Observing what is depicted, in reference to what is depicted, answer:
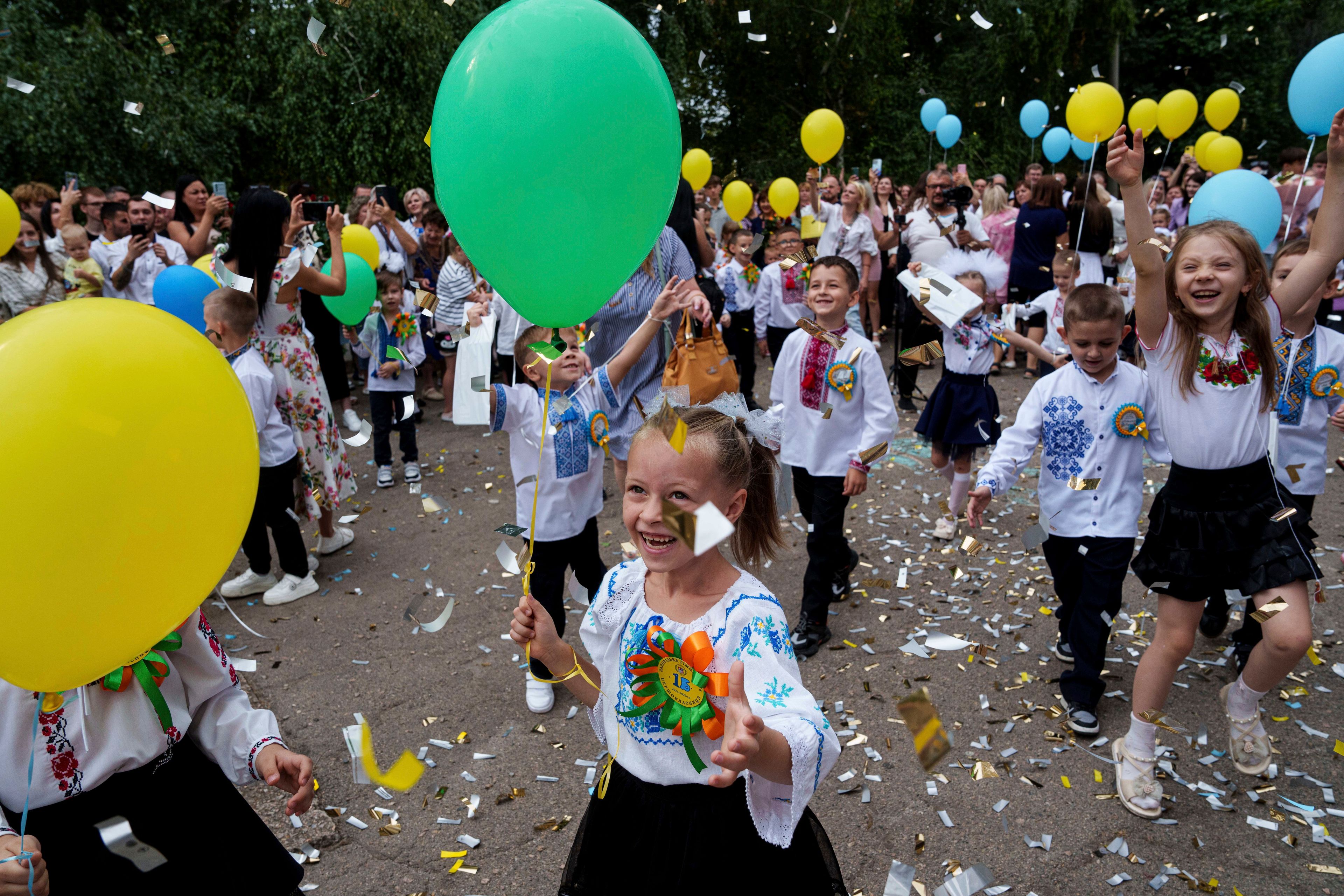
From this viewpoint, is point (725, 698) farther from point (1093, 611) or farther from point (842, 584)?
point (842, 584)

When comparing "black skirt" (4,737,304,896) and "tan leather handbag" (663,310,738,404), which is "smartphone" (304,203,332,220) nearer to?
"tan leather handbag" (663,310,738,404)

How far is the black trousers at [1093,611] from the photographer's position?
3.44m

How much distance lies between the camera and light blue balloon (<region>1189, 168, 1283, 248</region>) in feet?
12.5

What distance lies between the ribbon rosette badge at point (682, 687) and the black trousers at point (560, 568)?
6.09 feet

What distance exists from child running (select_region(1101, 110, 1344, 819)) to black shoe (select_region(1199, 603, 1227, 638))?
44.7 inches

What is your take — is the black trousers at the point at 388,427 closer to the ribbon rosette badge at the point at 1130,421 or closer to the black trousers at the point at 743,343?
the black trousers at the point at 743,343

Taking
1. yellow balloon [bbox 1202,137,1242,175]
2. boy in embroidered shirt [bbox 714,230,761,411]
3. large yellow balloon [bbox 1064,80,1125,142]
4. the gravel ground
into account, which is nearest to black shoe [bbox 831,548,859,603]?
the gravel ground

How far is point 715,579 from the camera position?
6.40 ft

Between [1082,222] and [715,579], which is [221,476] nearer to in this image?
[715,579]

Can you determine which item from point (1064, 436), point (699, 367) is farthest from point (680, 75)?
point (1064, 436)

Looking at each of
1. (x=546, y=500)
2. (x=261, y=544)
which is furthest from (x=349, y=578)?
(x=546, y=500)

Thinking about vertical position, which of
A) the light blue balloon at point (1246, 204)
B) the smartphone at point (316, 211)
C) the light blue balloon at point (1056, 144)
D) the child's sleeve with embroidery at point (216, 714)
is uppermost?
the light blue balloon at point (1056, 144)

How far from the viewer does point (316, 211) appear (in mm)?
5133

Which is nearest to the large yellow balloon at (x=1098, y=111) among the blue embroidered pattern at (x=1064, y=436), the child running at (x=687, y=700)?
the blue embroidered pattern at (x=1064, y=436)
